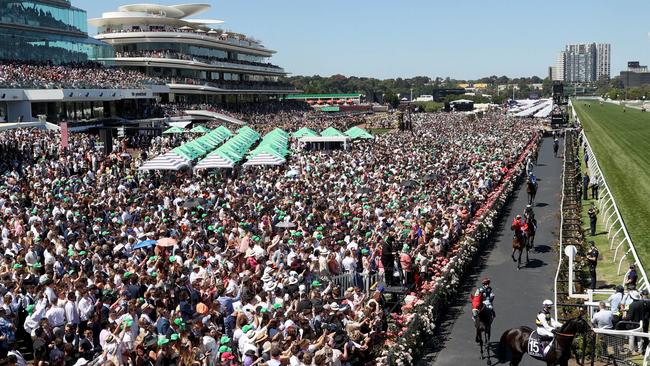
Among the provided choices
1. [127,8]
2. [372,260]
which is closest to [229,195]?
[372,260]

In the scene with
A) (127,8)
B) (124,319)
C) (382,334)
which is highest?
(127,8)

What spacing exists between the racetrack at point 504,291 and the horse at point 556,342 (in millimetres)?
827

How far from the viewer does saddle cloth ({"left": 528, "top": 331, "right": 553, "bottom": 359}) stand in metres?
10.2

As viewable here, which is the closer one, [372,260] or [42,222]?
[372,260]

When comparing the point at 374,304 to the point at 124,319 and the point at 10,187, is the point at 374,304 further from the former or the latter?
the point at 10,187

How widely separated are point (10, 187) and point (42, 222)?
209 inches

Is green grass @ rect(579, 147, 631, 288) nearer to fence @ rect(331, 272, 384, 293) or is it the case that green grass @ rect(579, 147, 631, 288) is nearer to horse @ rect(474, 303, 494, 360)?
horse @ rect(474, 303, 494, 360)

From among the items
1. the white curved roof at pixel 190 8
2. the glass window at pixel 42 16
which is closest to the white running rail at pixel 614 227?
the glass window at pixel 42 16

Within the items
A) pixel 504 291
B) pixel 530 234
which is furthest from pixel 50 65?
pixel 504 291

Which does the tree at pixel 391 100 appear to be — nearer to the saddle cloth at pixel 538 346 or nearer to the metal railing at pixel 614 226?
the metal railing at pixel 614 226

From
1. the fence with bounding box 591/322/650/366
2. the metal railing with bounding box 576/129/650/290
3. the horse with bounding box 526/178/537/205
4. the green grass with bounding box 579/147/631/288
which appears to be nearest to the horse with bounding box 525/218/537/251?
the green grass with bounding box 579/147/631/288

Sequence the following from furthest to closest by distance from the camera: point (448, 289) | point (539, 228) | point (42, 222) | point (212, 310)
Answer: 1. point (539, 228)
2. point (42, 222)
3. point (448, 289)
4. point (212, 310)

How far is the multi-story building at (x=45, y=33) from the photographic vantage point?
166 ft

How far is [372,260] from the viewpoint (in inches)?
589
